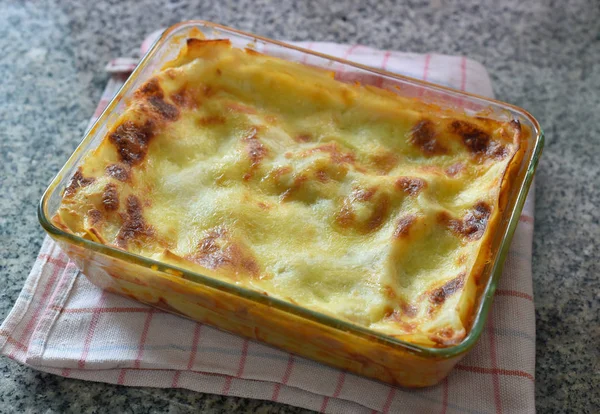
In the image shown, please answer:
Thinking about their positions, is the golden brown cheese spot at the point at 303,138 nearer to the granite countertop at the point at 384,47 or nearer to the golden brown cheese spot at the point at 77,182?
the golden brown cheese spot at the point at 77,182

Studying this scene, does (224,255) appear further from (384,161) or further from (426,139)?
(426,139)

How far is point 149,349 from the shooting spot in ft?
4.20

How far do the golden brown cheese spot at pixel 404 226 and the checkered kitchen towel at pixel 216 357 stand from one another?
25cm

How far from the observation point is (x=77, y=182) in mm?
1313

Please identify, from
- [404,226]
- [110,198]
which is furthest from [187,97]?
[404,226]

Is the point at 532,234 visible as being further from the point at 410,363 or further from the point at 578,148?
the point at 410,363

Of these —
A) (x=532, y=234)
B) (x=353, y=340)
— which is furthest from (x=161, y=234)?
(x=532, y=234)

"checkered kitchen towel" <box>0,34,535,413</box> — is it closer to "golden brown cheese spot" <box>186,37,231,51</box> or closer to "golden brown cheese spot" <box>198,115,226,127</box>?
"golden brown cheese spot" <box>198,115,226,127</box>

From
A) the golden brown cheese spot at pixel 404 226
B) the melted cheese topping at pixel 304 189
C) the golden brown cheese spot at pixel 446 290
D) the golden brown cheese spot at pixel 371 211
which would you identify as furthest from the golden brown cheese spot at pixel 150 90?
the golden brown cheese spot at pixel 446 290

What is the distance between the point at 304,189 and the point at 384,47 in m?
0.82

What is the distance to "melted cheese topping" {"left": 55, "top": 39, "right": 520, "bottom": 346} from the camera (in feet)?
4.07

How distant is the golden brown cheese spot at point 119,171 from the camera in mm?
1354

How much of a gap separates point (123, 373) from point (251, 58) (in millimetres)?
771

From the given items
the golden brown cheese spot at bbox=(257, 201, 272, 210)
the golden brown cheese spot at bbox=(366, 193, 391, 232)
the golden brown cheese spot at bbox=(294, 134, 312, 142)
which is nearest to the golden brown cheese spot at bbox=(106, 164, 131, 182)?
the golden brown cheese spot at bbox=(257, 201, 272, 210)
